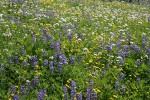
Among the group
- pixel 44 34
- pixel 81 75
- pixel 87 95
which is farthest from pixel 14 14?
pixel 87 95

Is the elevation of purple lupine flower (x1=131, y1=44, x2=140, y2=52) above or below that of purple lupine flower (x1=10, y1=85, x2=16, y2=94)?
below

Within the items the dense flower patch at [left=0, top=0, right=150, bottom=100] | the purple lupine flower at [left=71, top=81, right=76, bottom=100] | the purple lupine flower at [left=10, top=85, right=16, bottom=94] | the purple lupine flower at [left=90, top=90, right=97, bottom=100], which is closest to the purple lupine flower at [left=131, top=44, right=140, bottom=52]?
the dense flower patch at [left=0, top=0, right=150, bottom=100]

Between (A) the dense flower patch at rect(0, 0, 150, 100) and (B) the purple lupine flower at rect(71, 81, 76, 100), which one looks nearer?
(B) the purple lupine flower at rect(71, 81, 76, 100)

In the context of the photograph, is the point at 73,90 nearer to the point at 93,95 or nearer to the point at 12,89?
the point at 93,95

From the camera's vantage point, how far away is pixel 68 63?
6.95 meters

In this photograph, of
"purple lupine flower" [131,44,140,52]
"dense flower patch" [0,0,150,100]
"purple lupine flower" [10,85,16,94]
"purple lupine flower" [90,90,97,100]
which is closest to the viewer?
"purple lupine flower" [10,85,16,94]

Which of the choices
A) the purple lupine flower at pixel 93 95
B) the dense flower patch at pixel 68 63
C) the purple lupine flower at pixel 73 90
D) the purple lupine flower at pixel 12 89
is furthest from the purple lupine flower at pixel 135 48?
the purple lupine flower at pixel 12 89

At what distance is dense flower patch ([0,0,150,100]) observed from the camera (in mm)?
5906

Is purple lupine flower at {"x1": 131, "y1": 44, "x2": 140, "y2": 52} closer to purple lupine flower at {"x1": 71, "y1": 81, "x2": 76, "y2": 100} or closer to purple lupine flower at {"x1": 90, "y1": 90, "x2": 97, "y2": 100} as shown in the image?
purple lupine flower at {"x1": 90, "y1": 90, "x2": 97, "y2": 100}

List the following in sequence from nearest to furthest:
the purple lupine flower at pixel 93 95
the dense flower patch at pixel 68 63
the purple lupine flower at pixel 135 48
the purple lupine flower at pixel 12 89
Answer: the purple lupine flower at pixel 12 89, the purple lupine flower at pixel 93 95, the dense flower patch at pixel 68 63, the purple lupine flower at pixel 135 48

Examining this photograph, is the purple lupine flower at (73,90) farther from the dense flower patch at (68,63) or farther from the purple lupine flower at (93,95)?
the purple lupine flower at (93,95)

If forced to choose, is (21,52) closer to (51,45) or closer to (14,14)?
(51,45)

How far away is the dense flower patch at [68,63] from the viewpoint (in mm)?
5906

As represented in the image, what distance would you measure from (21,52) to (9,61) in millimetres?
534
